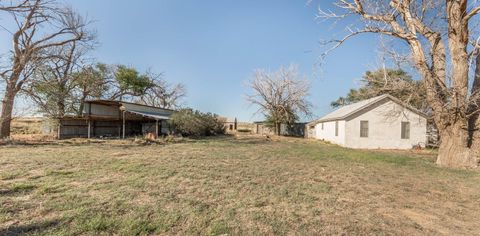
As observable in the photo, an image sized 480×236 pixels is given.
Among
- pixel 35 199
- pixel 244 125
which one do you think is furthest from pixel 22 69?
pixel 244 125

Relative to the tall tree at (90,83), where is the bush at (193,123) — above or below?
below

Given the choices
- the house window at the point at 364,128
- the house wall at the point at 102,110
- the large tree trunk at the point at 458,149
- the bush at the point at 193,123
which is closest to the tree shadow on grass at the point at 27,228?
the large tree trunk at the point at 458,149

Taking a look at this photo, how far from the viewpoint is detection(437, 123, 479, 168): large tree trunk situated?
30.7 ft

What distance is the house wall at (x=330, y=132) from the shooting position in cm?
1881

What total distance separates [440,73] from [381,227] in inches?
347

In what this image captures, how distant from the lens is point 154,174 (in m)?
6.10

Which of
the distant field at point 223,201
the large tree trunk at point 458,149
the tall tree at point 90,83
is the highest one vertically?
the tall tree at point 90,83

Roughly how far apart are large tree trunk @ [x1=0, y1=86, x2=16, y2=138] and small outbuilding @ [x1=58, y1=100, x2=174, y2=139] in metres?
3.52

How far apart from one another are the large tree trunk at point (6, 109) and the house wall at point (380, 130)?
21469 millimetres

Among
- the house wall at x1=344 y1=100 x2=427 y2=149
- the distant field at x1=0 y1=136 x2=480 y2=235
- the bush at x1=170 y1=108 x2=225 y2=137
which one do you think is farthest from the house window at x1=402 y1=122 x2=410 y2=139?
the bush at x1=170 y1=108 x2=225 y2=137

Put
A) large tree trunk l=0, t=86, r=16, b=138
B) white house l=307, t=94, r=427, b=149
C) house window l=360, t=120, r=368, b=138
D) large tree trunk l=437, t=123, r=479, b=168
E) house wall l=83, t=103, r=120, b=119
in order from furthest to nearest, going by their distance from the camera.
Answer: house wall l=83, t=103, r=120, b=119 → house window l=360, t=120, r=368, b=138 → white house l=307, t=94, r=427, b=149 → large tree trunk l=0, t=86, r=16, b=138 → large tree trunk l=437, t=123, r=479, b=168

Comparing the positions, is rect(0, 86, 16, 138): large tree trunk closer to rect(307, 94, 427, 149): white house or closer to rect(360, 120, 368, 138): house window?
rect(307, 94, 427, 149): white house

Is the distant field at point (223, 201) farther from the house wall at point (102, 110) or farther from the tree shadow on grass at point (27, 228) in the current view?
the house wall at point (102, 110)

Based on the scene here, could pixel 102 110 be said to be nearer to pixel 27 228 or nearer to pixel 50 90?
pixel 50 90
